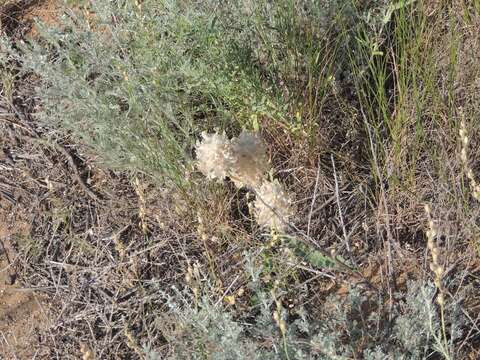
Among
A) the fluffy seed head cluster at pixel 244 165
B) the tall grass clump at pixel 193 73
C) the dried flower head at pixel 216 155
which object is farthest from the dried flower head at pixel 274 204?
the tall grass clump at pixel 193 73

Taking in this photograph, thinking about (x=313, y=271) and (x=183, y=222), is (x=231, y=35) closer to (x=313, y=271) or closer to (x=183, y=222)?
(x=183, y=222)

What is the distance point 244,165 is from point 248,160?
0.06ft

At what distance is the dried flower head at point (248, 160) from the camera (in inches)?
79.5

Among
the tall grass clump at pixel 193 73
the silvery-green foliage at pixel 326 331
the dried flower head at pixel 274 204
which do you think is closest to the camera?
the silvery-green foliage at pixel 326 331

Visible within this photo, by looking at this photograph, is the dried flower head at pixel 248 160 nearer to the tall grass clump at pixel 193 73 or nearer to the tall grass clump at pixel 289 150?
the tall grass clump at pixel 289 150

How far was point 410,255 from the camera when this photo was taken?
90.8 inches

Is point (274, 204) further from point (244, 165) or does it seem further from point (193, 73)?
point (193, 73)

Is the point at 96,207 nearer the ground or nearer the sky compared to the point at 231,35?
nearer the ground

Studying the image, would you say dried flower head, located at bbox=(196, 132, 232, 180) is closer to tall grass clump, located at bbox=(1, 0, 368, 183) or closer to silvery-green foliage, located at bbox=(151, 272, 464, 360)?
silvery-green foliage, located at bbox=(151, 272, 464, 360)

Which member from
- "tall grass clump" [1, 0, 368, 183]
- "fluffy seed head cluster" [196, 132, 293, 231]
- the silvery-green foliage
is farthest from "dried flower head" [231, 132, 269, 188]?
"tall grass clump" [1, 0, 368, 183]

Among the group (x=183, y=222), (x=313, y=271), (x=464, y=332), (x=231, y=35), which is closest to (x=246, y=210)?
(x=183, y=222)

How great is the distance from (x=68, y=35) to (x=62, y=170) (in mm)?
618

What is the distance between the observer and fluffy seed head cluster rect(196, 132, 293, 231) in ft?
6.55

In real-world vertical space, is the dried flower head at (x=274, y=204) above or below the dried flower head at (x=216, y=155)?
below
